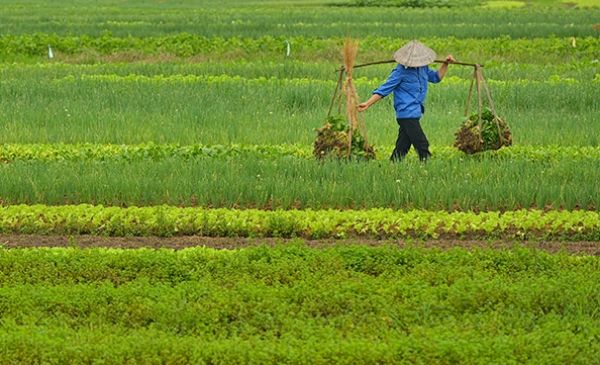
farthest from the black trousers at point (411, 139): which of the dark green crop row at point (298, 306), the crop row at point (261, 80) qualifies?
the crop row at point (261, 80)

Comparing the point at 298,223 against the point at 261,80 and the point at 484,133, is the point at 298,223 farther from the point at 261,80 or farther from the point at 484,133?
the point at 261,80

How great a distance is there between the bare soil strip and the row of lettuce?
8.67 feet

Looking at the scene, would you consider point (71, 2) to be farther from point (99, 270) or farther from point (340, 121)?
point (99, 270)

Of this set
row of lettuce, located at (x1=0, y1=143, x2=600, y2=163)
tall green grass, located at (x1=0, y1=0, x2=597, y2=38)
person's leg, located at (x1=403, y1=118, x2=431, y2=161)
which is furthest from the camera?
tall green grass, located at (x1=0, y1=0, x2=597, y2=38)

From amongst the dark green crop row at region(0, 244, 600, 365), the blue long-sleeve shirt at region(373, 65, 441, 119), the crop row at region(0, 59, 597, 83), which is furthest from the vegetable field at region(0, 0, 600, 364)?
the blue long-sleeve shirt at region(373, 65, 441, 119)

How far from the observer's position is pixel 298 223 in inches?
399

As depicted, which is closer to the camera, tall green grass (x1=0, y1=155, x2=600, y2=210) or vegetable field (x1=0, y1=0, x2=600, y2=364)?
vegetable field (x1=0, y1=0, x2=600, y2=364)

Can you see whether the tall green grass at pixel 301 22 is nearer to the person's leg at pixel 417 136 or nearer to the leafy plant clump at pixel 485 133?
the leafy plant clump at pixel 485 133

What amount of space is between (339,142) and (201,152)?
6.37ft

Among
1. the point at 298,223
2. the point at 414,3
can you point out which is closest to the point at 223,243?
the point at 298,223

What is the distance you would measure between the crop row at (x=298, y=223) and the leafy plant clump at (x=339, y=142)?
1.52 m

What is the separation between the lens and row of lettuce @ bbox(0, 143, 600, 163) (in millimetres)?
12852

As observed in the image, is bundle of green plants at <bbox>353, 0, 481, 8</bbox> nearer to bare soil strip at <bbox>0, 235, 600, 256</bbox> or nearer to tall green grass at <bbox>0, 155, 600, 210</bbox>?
tall green grass at <bbox>0, 155, 600, 210</bbox>

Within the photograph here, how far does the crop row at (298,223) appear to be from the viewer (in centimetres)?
1003
